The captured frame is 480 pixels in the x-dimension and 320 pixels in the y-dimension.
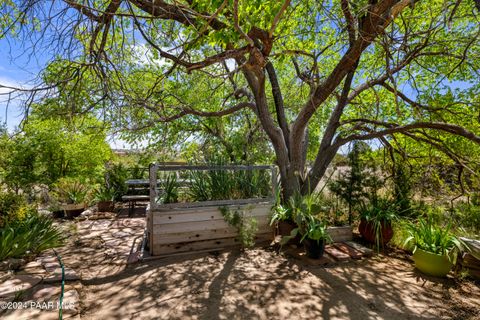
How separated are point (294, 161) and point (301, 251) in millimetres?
1631

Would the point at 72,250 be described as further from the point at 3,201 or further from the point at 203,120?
A: the point at 203,120

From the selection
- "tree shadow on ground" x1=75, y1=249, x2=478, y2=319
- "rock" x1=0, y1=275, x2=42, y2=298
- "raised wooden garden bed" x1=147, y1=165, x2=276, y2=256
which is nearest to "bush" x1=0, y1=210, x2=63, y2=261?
"rock" x1=0, y1=275, x2=42, y2=298

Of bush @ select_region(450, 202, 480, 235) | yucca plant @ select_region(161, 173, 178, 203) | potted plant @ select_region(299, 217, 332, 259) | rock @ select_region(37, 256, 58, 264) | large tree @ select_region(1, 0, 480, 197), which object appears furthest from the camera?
bush @ select_region(450, 202, 480, 235)

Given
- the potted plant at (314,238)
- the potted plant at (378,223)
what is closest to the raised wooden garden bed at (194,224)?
the potted plant at (314,238)

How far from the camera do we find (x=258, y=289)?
8.98 ft

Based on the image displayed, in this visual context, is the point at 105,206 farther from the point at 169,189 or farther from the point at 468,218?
the point at 468,218

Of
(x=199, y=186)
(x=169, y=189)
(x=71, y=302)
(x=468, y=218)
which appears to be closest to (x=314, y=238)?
(x=199, y=186)

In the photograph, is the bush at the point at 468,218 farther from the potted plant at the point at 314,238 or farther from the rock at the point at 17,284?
the rock at the point at 17,284

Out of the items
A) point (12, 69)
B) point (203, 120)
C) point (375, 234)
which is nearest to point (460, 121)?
point (375, 234)

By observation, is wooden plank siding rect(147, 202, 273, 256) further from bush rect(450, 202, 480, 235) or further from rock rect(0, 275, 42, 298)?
bush rect(450, 202, 480, 235)

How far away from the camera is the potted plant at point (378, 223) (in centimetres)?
389

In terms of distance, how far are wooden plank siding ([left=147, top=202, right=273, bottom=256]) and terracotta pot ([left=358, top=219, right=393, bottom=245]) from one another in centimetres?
171

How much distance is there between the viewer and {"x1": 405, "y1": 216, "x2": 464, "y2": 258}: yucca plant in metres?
3.11

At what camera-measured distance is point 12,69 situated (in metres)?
2.69
